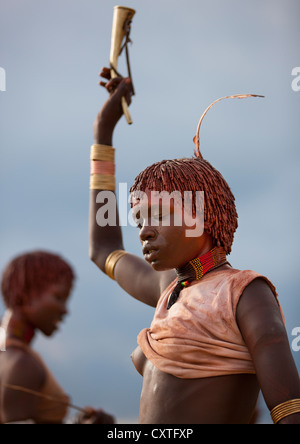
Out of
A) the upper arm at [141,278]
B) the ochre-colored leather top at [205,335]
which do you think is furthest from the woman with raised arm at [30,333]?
the upper arm at [141,278]

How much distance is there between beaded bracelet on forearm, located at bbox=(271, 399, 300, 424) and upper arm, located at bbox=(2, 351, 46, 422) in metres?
1.02

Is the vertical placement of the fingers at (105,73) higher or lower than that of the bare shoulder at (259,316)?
higher

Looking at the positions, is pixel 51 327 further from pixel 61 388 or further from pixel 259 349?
pixel 259 349

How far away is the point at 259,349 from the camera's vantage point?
7.79 feet

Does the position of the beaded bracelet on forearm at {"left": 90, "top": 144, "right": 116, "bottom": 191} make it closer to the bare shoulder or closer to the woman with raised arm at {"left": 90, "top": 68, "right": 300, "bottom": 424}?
the woman with raised arm at {"left": 90, "top": 68, "right": 300, "bottom": 424}

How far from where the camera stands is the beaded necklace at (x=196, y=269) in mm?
2719

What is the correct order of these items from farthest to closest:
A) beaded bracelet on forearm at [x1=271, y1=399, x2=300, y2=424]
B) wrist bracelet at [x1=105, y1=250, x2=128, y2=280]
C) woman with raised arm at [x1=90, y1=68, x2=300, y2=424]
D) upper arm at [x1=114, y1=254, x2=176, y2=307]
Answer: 1. wrist bracelet at [x1=105, y1=250, x2=128, y2=280]
2. upper arm at [x1=114, y1=254, x2=176, y2=307]
3. woman with raised arm at [x1=90, y1=68, x2=300, y2=424]
4. beaded bracelet on forearm at [x1=271, y1=399, x2=300, y2=424]

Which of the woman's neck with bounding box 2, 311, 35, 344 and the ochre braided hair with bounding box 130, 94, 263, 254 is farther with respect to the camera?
the ochre braided hair with bounding box 130, 94, 263, 254

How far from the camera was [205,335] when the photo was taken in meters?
2.50

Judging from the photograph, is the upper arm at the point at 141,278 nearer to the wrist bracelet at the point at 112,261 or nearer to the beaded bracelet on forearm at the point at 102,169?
the wrist bracelet at the point at 112,261

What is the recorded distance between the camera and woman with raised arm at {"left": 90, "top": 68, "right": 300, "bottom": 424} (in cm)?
239

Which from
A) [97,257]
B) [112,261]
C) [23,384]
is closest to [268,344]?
[23,384]

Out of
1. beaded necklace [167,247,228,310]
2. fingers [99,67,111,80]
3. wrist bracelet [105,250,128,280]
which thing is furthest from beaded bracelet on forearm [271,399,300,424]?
fingers [99,67,111,80]
